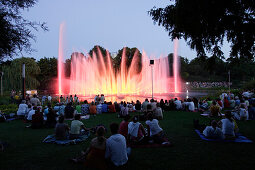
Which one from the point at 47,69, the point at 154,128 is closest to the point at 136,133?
the point at 154,128

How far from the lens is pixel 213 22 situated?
25.9ft

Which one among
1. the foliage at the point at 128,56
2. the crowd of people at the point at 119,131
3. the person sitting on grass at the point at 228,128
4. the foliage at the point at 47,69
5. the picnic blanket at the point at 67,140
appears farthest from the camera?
the foliage at the point at 47,69

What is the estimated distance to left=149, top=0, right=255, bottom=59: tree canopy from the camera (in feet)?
24.8

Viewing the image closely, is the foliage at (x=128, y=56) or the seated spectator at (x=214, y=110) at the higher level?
the foliage at (x=128, y=56)

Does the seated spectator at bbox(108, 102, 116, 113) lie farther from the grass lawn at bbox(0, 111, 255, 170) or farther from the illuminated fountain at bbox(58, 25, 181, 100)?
the illuminated fountain at bbox(58, 25, 181, 100)

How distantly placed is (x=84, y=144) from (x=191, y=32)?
6.41 m

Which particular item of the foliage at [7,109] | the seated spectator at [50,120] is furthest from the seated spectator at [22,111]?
the seated spectator at [50,120]

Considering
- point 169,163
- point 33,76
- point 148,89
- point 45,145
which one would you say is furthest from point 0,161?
point 33,76

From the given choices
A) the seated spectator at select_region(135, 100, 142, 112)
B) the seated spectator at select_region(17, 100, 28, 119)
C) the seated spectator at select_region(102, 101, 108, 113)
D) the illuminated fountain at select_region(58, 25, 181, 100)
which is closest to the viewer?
the seated spectator at select_region(17, 100, 28, 119)

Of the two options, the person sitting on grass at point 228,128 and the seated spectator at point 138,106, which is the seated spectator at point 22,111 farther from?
the person sitting on grass at point 228,128

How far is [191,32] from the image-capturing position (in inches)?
335

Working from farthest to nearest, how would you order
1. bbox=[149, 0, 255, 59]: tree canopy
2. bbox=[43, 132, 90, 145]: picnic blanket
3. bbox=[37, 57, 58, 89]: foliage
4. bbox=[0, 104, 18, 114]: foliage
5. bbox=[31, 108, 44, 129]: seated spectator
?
bbox=[37, 57, 58, 89]: foliage, bbox=[0, 104, 18, 114]: foliage, bbox=[31, 108, 44, 129]: seated spectator, bbox=[43, 132, 90, 145]: picnic blanket, bbox=[149, 0, 255, 59]: tree canopy

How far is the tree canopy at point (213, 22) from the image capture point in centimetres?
755

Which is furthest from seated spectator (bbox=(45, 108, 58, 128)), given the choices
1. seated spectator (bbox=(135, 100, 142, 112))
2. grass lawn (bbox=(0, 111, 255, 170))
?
seated spectator (bbox=(135, 100, 142, 112))
